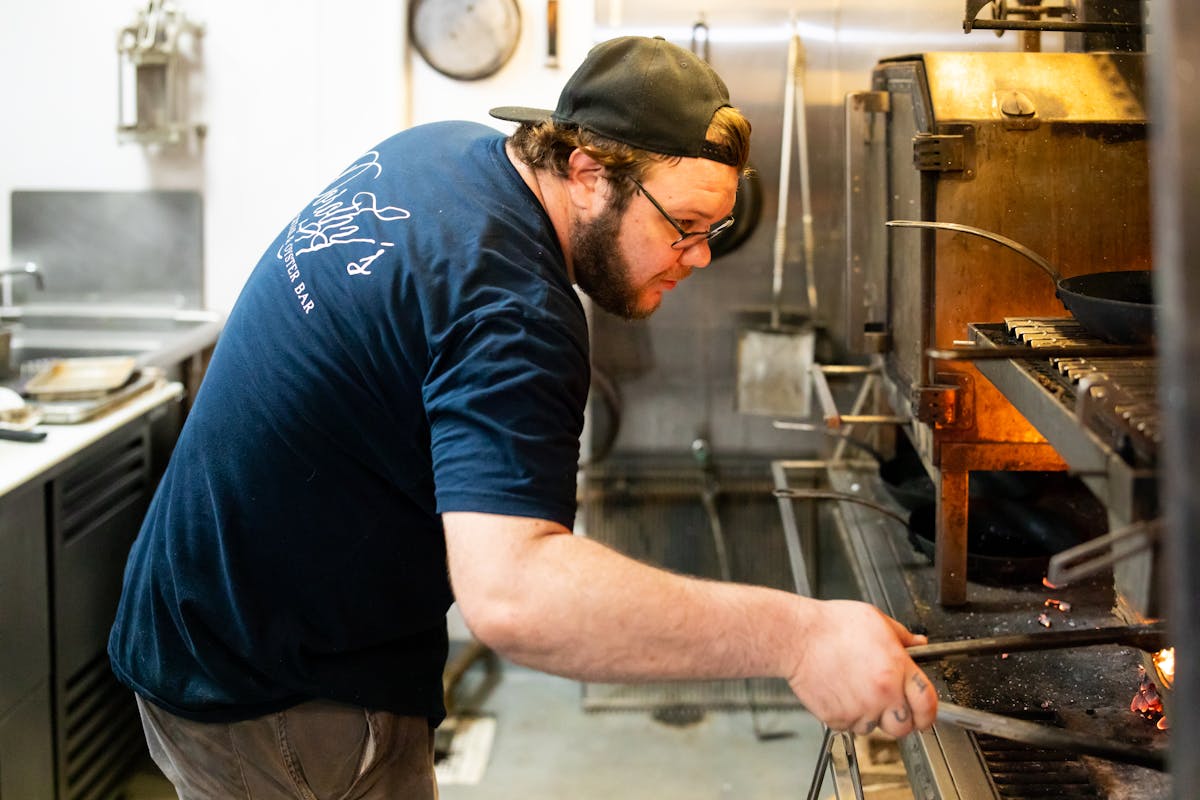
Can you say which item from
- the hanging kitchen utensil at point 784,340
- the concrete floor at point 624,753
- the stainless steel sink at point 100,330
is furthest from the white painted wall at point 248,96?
the concrete floor at point 624,753

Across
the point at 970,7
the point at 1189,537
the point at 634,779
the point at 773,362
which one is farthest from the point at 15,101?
the point at 1189,537

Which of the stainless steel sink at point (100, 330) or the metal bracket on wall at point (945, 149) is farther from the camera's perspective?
the stainless steel sink at point (100, 330)

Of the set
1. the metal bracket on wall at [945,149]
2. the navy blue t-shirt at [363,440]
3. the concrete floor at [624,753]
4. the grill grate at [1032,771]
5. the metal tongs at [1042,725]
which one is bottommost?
the concrete floor at [624,753]

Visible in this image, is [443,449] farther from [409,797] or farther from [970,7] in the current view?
[970,7]

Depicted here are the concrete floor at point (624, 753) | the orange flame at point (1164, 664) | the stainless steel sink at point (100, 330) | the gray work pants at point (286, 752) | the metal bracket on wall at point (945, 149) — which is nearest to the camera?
the orange flame at point (1164, 664)

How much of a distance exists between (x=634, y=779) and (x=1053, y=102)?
79.0 inches

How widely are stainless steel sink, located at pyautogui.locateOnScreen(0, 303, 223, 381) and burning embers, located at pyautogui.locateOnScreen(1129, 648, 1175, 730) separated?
239 centimetres

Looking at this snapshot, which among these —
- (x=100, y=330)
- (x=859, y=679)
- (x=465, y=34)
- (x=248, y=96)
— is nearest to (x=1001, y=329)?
(x=859, y=679)

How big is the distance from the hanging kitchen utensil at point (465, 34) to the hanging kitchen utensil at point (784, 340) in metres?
0.76

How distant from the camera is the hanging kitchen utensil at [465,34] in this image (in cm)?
330

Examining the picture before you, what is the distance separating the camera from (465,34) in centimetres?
331

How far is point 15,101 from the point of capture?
3.38m

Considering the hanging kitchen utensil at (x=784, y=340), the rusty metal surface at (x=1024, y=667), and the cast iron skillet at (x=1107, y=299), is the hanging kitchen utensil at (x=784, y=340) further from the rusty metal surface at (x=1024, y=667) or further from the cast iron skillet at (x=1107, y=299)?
the cast iron skillet at (x=1107, y=299)

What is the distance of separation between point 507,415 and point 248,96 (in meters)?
2.57
